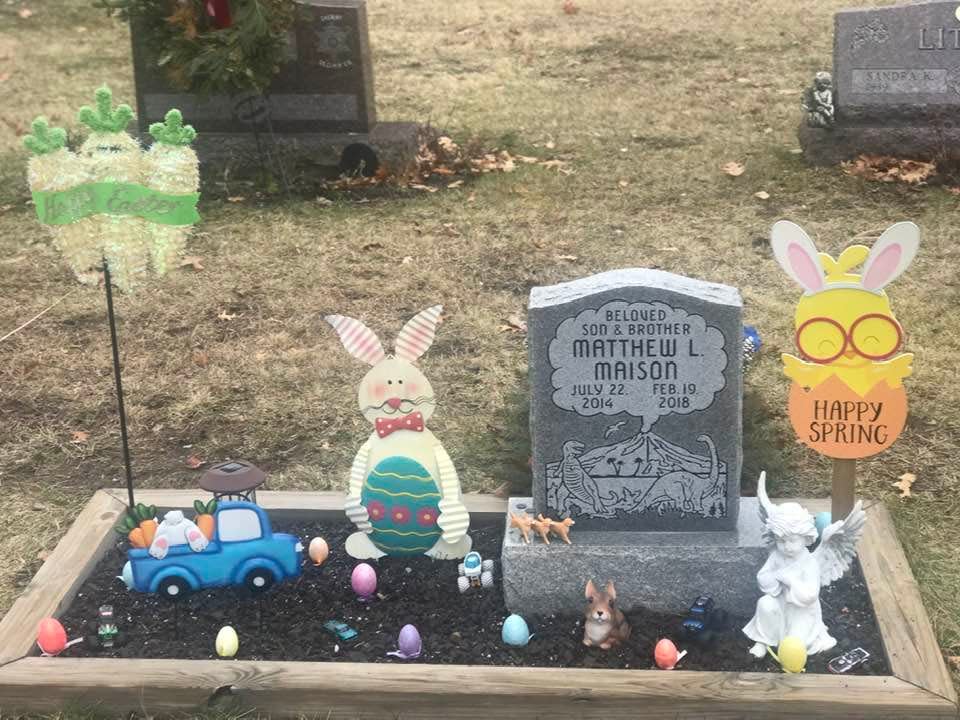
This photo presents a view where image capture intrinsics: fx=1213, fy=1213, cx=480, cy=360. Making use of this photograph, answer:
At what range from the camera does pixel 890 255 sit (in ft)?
13.0

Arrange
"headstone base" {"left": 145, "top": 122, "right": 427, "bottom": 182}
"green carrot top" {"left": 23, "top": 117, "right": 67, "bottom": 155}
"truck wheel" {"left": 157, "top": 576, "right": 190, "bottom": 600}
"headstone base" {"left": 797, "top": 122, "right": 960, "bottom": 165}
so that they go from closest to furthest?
1. "green carrot top" {"left": 23, "top": 117, "right": 67, "bottom": 155}
2. "truck wheel" {"left": 157, "top": 576, "right": 190, "bottom": 600}
3. "headstone base" {"left": 797, "top": 122, "right": 960, "bottom": 165}
4. "headstone base" {"left": 145, "top": 122, "right": 427, "bottom": 182}

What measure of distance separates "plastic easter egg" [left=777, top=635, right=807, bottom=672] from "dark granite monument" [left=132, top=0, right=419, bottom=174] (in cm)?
623

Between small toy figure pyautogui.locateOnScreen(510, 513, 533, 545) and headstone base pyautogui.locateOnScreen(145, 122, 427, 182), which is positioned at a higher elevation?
headstone base pyautogui.locateOnScreen(145, 122, 427, 182)

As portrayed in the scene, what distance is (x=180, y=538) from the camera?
13.9 ft

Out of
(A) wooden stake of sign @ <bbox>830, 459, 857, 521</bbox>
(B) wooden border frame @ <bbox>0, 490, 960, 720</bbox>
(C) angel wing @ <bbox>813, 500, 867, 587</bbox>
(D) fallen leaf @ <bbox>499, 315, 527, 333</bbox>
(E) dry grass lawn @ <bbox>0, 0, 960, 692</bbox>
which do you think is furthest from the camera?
(D) fallen leaf @ <bbox>499, 315, 527, 333</bbox>

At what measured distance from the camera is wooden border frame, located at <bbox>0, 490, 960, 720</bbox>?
3.67 metres

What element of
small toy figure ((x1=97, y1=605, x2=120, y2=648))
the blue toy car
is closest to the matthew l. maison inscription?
the blue toy car

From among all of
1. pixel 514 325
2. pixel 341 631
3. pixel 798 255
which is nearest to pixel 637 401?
pixel 798 255

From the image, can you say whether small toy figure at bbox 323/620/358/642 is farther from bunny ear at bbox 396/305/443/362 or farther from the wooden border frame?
bunny ear at bbox 396/305/443/362

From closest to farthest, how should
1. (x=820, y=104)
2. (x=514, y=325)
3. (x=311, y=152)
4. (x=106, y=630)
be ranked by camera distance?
1. (x=106, y=630)
2. (x=514, y=325)
3. (x=820, y=104)
4. (x=311, y=152)

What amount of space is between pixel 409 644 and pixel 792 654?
1211mm

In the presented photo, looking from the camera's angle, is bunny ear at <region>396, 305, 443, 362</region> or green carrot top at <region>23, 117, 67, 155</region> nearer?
green carrot top at <region>23, 117, 67, 155</region>

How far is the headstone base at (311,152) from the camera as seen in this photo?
9.29 m

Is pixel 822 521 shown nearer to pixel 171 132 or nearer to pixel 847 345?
pixel 847 345
